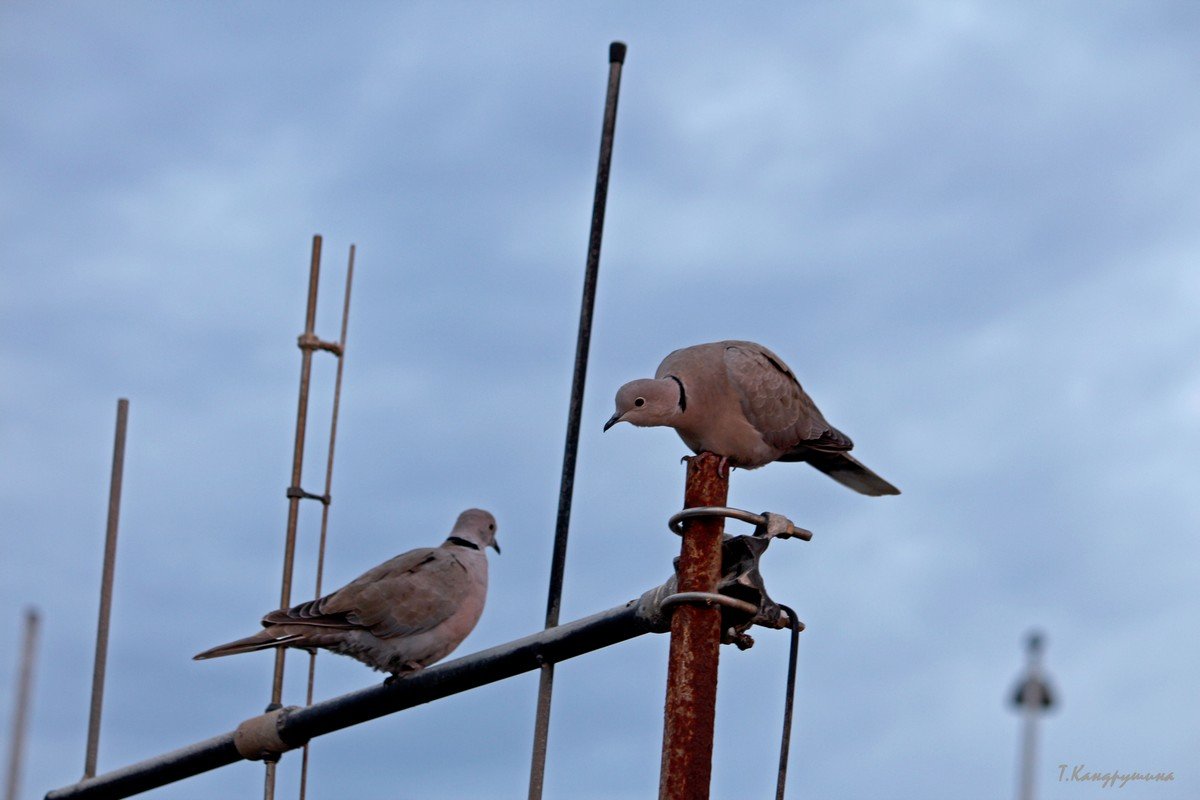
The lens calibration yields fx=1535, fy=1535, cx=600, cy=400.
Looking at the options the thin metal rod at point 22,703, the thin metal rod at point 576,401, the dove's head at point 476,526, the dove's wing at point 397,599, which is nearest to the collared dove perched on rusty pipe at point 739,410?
the thin metal rod at point 576,401

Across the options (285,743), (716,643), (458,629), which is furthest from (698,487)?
(458,629)

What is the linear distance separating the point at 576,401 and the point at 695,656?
176cm

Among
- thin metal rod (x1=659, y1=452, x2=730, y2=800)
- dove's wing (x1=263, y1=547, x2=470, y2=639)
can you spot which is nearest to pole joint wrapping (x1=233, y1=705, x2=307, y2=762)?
dove's wing (x1=263, y1=547, x2=470, y2=639)

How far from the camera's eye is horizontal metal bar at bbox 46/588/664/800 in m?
4.61

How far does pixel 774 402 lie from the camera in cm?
736

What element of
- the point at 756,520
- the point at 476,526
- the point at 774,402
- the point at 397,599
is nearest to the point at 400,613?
the point at 397,599

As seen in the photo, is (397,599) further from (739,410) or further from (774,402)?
(774,402)

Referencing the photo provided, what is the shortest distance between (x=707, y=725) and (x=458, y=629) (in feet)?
13.9

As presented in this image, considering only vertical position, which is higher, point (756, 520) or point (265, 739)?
point (756, 520)

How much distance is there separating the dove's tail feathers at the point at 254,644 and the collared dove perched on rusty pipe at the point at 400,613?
0.05 meters

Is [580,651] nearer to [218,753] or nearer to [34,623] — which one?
[218,753]

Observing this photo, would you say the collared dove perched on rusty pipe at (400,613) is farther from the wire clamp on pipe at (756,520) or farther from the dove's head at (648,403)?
the wire clamp on pipe at (756,520)

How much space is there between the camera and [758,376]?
24.1 ft

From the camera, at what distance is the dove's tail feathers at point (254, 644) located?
22.0ft
